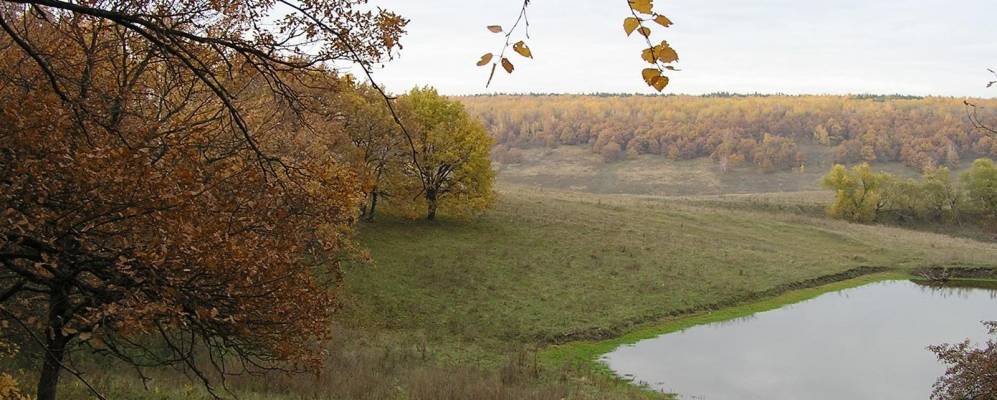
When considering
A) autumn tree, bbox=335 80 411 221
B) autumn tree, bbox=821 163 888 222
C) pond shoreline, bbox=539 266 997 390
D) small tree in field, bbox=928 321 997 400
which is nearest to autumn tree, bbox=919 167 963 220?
autumn tree, bbox=821 163 888 222

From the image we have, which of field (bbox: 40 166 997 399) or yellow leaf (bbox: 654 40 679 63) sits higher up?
yellow leaf (bbox: 654 40 679 63)

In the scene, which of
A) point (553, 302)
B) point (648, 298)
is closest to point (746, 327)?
point (648, 298)

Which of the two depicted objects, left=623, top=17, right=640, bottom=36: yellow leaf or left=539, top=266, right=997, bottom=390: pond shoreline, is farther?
left=539, top=266, right=997, bottom=390: pond shoreline

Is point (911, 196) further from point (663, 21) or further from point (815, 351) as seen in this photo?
point (663, 21)

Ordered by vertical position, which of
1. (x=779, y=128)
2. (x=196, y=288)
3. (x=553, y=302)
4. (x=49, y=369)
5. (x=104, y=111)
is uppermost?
(x=779, y=128)

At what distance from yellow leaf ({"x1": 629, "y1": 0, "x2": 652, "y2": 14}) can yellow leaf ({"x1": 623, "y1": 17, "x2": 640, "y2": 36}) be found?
0.04 m

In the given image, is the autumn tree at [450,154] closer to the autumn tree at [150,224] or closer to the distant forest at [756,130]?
the autumn tree at [150,224]

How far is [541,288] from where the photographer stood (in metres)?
27.9

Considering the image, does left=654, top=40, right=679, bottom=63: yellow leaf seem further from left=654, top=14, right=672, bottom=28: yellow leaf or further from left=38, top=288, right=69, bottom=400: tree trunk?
left=38, top=288, right=69, bottom=400: tree trunk

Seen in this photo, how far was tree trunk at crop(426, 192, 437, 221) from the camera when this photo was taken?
35191mm

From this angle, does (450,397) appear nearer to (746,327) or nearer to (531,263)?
(746,327)

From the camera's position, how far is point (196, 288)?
6.55 m

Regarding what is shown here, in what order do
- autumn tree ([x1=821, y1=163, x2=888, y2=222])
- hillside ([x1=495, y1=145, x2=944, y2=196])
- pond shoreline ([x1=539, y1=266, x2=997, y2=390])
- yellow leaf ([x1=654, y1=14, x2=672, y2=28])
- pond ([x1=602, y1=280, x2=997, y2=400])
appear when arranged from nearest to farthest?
yellow leaf ([x1=654, y1=14, x2=672, y2=28]) < pond ([x1=602, y1=280, x2=997, y2=400]) < pond shoreline ([x1=539, y1=266, x2=997, y2=390]) < autumn tree ([x1=821, y1=163, x2=888, y2=222]) < hillside ([x1=495, y1=145, x2=944, y2=196])

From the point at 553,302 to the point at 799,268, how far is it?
15868 millimetres
